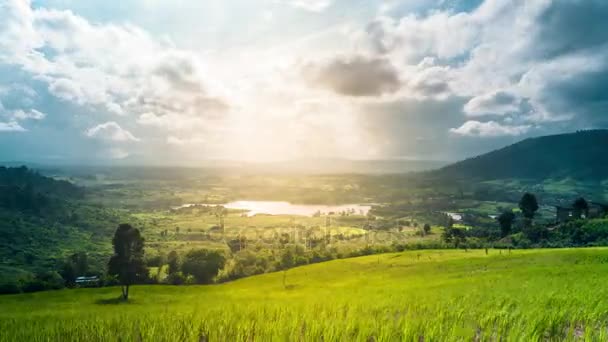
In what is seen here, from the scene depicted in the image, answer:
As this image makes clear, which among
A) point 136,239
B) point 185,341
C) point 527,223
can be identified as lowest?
point 527,223

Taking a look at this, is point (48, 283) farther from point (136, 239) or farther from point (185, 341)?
point (185, 341)

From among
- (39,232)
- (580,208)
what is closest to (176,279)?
(580,208)

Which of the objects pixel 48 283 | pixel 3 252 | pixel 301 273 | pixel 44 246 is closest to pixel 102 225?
pixel 44 246

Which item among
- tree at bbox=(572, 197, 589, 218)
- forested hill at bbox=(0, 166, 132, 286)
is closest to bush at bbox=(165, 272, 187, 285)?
forested hill at bbox=(0, 166, 132, 286)

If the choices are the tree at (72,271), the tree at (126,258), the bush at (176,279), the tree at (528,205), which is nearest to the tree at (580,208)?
the tree at (528,205)

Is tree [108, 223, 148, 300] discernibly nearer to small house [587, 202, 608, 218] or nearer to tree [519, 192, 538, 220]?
tree [519, 192, 538, 220]

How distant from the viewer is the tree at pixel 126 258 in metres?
35.2

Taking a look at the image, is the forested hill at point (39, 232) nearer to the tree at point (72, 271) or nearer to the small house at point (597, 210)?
the tree at point (72, 271)

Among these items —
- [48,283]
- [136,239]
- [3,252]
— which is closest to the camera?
[136,239]

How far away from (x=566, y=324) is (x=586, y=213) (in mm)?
104984

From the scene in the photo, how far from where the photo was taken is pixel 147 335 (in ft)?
16.4

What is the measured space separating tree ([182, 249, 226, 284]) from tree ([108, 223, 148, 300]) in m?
29.4

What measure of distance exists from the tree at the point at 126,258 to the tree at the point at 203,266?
29.4m

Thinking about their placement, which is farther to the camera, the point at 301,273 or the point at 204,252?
the point at 204,252
